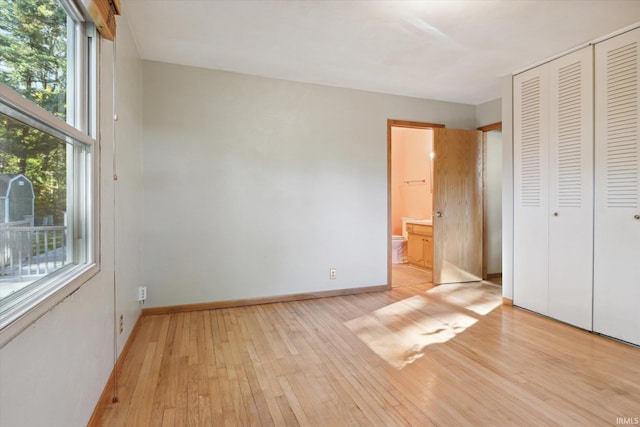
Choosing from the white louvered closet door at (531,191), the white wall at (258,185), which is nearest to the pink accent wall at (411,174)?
the white wall at (258,185)

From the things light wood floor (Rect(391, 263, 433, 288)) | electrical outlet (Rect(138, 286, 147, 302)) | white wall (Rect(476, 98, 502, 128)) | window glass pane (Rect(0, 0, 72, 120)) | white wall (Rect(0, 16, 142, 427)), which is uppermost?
white wall (Rect(476, 98, 502, 128))

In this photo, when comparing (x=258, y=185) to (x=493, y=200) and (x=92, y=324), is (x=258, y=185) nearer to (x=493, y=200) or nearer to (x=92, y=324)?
(x=92, y=324)

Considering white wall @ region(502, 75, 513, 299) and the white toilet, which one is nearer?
white wall @ region(502, 75, 513, 299)

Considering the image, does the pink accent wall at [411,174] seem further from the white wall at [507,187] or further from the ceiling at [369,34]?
the ceiling at [369,34]

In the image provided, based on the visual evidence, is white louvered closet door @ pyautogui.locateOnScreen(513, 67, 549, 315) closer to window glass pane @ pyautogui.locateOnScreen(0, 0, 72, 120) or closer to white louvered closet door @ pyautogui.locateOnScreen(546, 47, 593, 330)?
white louvered closet door @ pyautogui.locateOnScreen(546, 47, 593, 330)

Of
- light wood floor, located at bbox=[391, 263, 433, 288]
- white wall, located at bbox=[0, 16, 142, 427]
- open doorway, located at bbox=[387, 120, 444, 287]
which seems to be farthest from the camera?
open doorway, located at bbox=[387, 120, 444, 287]

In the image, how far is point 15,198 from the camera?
1101mm

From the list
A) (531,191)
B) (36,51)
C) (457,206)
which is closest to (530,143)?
(531,191)

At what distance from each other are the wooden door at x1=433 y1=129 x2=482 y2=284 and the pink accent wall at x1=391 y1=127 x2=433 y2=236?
4.90 feet

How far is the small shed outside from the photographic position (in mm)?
1023

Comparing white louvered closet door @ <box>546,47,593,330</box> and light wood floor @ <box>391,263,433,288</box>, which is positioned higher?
white louvered closet door @ <box>546,47,593,330</box>

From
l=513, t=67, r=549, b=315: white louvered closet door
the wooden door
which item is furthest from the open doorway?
l=513, t=67, r=549, b=315: white louvered closet door

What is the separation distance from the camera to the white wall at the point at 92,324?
40.1 inches

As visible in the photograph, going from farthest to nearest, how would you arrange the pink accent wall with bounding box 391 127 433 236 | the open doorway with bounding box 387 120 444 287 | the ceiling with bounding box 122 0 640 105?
1. the pink accent wall with bounding box 391 127 433 236
2. the open doorway with bounding box 387 120 444 287
3. the ceiling with bounding box 122 0 640 105
